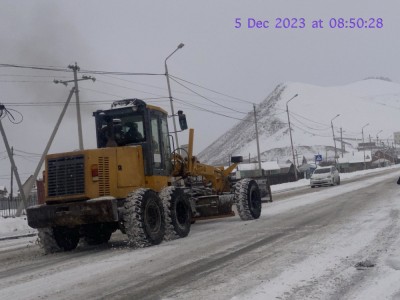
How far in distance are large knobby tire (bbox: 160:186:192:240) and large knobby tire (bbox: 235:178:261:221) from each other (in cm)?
268

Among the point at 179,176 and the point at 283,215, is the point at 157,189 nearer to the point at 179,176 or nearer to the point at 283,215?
the point at 179,176

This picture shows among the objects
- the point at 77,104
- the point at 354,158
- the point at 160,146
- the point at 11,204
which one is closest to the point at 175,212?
the point at 160,146

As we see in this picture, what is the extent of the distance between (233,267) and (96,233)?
507cm

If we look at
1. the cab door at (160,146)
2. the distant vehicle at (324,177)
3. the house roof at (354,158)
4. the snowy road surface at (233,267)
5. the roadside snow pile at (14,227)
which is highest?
the house roof at (354,158)

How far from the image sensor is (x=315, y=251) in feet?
26.2

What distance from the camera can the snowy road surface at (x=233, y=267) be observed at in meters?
5.80

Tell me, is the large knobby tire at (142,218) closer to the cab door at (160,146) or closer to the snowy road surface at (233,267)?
the snowy road surface at (233,267)

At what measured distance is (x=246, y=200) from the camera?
13883 millimetres

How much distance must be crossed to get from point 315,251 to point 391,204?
8.69 meters

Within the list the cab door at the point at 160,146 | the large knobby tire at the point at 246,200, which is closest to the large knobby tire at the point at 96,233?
the cab door at the point at 160,146

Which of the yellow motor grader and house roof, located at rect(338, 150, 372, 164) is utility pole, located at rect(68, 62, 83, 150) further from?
house roof, located at rect(338, 150, 372, 164)

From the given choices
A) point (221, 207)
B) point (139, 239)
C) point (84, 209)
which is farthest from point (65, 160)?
point (221, 207)

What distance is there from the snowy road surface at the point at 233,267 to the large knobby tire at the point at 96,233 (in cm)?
34

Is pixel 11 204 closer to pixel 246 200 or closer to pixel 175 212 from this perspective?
pixel 246 200
